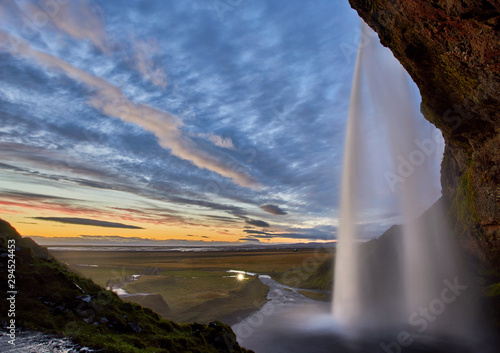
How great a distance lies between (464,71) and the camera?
57.5 feet

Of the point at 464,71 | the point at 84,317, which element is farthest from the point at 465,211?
the point at 84,317

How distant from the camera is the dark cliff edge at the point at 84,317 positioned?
1209 cm

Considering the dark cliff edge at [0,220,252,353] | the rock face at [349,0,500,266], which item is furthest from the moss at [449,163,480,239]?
the dark cliff edge at [0,220,252,353]

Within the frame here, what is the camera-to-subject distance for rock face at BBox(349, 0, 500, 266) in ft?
46.9

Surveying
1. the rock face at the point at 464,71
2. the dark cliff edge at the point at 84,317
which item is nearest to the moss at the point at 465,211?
the rock face at the point at 464,71

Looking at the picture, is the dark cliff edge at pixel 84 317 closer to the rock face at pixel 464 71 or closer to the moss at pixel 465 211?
the rock face at pixel 464 71

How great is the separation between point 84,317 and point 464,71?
97.9 feet

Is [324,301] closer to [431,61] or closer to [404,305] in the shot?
[404,305]

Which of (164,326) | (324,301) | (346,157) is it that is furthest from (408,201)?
(164,326)

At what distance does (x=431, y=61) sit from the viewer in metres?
19.9

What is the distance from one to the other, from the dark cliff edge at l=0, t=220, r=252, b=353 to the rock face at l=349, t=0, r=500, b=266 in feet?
81.9

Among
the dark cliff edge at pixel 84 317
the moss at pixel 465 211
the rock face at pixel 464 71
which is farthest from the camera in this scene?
the moss at pixel 465 211

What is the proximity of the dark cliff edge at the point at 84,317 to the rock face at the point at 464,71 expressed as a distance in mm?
24974

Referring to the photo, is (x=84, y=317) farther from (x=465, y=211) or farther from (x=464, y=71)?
(x=465, y=211)
